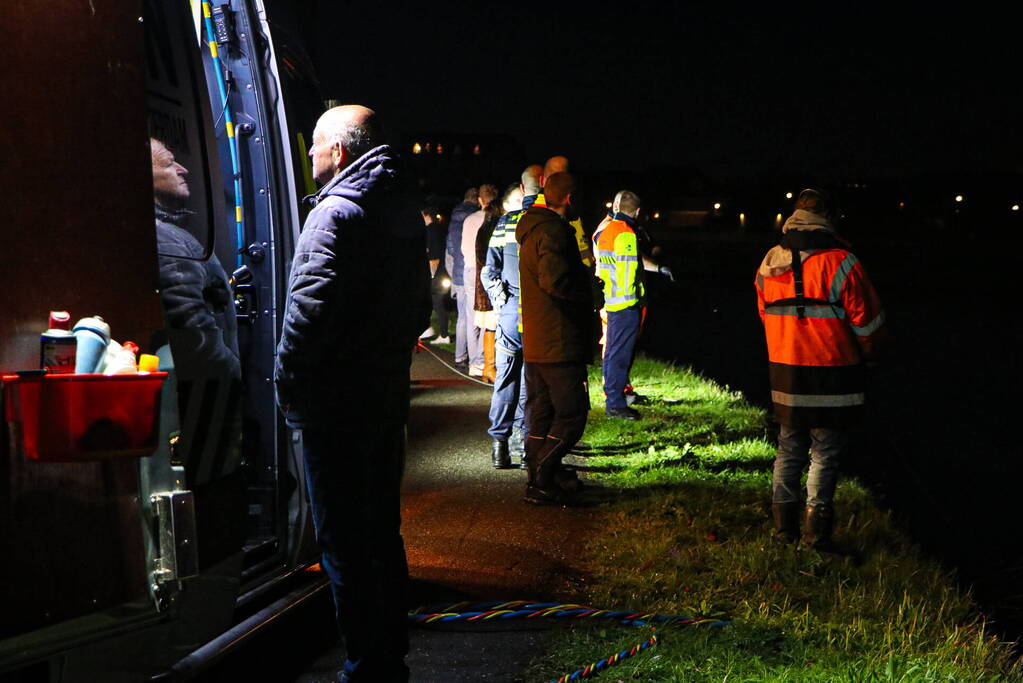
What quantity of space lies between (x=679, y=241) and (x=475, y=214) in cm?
6132

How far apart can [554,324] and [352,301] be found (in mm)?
3274

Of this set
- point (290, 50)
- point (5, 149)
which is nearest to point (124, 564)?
point (5, 149)

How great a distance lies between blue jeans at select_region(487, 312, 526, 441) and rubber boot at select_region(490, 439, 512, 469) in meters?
0.08

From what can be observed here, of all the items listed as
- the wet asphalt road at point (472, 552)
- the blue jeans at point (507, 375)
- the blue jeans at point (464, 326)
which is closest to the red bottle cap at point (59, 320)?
the wet asphalt road at point (472, 552)

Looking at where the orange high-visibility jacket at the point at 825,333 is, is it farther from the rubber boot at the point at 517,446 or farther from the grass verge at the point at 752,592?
the rubber boot at the point at 517,446

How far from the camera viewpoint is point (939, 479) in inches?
319

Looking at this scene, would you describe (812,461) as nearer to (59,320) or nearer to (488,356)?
(59,320)

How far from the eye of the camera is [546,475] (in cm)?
705

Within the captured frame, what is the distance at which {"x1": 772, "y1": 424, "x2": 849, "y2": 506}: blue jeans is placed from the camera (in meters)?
5.83

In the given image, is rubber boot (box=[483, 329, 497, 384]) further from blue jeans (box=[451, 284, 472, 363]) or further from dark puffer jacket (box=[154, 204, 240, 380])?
dark puffer jacket (box=[154, 204, 240, 380])

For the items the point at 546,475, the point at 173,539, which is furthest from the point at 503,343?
the point at 173,539

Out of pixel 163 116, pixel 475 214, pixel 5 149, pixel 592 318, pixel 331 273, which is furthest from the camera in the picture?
pixel 475 214

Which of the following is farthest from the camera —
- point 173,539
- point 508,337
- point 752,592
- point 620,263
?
point 620,263

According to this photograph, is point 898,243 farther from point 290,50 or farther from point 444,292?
point 290,50
